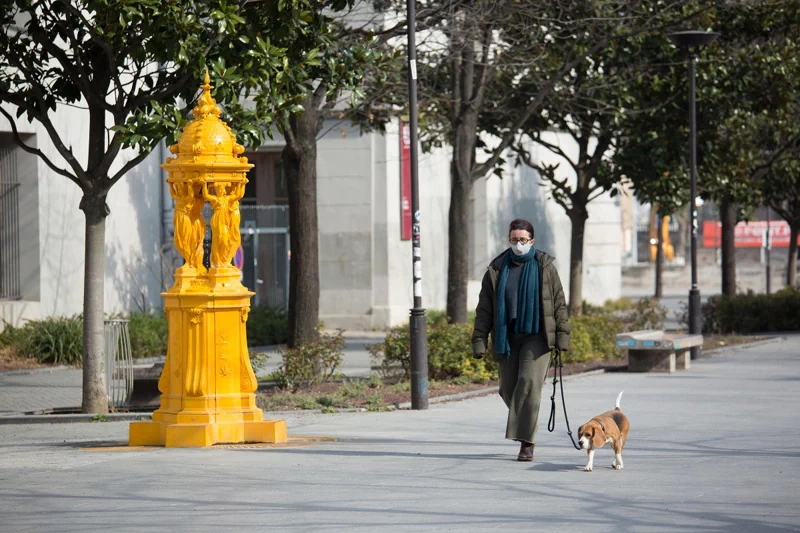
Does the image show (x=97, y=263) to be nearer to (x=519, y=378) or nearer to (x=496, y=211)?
(x=519, y=378)

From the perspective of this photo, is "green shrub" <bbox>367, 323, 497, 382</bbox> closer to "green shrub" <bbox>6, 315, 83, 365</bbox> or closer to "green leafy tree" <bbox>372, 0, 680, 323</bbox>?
"green leafy tree" <bbox>372, 0, 680, 323</bbox>

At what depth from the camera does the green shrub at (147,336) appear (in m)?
21.6

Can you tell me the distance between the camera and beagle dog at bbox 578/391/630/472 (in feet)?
30.9

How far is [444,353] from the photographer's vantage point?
16781 mm

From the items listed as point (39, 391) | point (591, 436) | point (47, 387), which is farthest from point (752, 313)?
point (591, 436)

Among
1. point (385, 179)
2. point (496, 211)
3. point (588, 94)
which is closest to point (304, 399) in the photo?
point (588, 94)

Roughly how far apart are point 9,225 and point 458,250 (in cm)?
813

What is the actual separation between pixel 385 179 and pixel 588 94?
7742mm

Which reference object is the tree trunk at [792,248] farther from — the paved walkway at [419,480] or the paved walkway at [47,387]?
the paved walkway at [419,480]

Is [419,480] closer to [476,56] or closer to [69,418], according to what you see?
[69,418]

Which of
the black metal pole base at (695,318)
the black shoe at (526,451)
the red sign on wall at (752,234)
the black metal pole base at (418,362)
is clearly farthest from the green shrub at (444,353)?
the red sign on wall at (752,234)

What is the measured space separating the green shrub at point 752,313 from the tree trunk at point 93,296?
17.7 m

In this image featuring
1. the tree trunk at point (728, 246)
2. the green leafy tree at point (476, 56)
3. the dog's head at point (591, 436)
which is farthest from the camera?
the tree trunk at point (728, 246)

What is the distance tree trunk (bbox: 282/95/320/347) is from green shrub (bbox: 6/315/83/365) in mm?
5192
